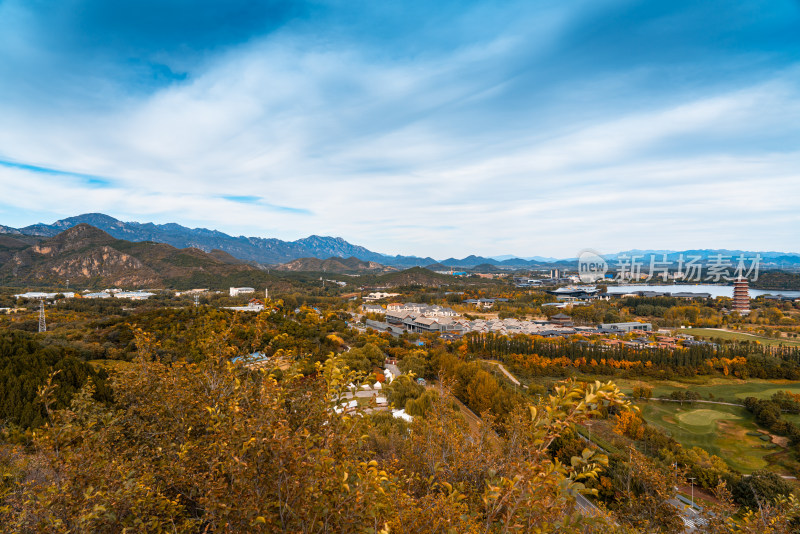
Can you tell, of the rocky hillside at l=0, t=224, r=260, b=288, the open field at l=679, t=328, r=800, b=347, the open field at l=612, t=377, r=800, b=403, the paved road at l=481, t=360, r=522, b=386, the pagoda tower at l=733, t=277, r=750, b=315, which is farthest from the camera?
the rocky hillside at l=0, t=224, r=260, b=288

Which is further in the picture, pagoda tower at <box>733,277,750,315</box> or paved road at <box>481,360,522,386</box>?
pagoda tower at <box>733,277,750,315</box>

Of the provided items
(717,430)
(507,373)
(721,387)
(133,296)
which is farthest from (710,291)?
(133,296)

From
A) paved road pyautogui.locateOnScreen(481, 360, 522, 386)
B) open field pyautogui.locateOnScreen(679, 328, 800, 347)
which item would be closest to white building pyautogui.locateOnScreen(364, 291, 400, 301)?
paved road pyautogui.locateOnScreen(481, 360, 522, 386)

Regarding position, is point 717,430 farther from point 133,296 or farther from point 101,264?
point 101,264

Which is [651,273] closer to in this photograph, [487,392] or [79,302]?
[487,392]

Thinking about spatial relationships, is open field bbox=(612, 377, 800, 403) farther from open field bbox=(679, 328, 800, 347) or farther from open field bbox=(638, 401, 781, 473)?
open field bbox=(679, 328, 800, 347)

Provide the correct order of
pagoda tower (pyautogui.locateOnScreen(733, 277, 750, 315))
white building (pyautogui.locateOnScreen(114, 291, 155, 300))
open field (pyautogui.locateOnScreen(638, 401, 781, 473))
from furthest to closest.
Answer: pagoda tower (pyautogui.locateOnScreen(733, 277, 750, 315))
white building (pyautogui.locateOnScreen(114, 291, 155, 300))
open field (pyautogui.locateOnScreen(638, 401, 781, 473))

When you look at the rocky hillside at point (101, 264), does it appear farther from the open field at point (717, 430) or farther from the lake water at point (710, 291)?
the lake water at point (710, 291)
